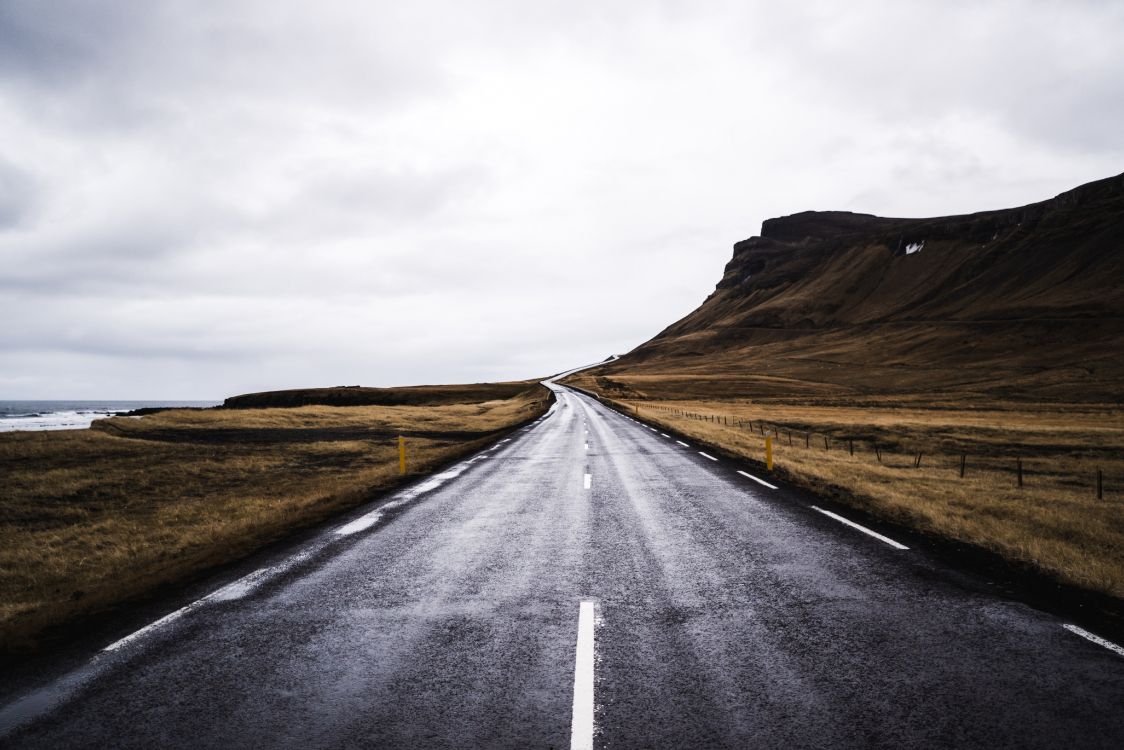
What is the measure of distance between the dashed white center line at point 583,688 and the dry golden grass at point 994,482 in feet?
17.8

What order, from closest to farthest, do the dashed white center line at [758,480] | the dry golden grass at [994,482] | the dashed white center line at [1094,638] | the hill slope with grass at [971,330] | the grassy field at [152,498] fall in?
1. the dashed white center line at [1094,638]
2. the grassy field at [152,498]
3. the dry golden grass at [994,482]
4. the dashed white center line at [758,480]
5. the hill slope with grass at [971,330]

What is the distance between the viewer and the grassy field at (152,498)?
7.71 m

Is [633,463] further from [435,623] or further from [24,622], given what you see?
[24,622]

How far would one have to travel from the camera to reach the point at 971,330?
128250mm

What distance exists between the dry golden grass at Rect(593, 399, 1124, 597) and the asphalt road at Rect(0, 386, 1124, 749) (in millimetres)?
1606

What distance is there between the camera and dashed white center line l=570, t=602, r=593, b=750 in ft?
12.1

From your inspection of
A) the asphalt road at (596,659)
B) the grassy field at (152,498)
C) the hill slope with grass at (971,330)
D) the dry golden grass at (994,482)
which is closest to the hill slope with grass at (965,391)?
the dry golden grass at (994,482)

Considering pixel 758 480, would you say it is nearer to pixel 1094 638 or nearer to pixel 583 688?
pixel 1094 638

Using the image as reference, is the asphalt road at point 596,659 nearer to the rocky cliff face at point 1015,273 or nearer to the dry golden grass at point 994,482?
the dry golden grass at point 994,482

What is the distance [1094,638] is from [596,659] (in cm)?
420

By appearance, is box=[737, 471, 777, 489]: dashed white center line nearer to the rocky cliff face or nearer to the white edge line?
the white edge line

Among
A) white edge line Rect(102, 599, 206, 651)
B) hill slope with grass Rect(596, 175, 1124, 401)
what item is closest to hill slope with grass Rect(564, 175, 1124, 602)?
hill slope with grass Rect(596, 175, 1124, 401)

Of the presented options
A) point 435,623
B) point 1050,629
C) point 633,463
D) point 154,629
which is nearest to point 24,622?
point 154,629

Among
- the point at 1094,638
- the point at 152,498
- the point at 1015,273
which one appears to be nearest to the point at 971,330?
the point at 1015,273
